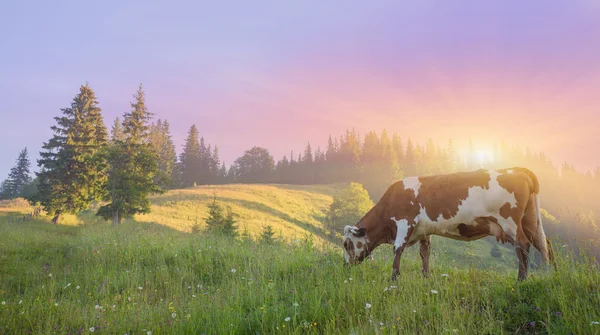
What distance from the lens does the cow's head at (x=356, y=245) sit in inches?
298

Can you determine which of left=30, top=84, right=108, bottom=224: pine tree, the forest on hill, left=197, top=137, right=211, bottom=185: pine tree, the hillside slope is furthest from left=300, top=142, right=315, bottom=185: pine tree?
left=30, top=84, right=108, bottom=224: pine tree

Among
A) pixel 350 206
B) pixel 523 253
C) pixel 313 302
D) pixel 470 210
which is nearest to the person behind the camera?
pixel 313 302

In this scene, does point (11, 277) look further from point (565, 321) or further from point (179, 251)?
point (565, 321)

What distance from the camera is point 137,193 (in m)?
25.5

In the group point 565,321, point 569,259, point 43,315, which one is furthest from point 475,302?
point 43,315

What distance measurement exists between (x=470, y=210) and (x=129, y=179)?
82.7 feet

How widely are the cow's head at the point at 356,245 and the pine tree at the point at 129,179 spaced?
72.5ft

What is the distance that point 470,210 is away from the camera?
616 cm

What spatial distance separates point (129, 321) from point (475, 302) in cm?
482

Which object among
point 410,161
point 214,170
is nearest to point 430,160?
point 410,161

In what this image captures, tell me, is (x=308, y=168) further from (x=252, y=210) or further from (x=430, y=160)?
(x=252, y=210)

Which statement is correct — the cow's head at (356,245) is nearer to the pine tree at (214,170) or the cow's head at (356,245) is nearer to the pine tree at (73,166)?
the pine tree at (73,166)

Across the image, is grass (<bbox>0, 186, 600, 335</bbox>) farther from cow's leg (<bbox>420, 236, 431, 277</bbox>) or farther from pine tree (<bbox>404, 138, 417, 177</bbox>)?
pine tree (<bbox>404, 138, 417, 177</bbox>)

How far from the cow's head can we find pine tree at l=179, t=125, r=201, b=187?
278 ft
